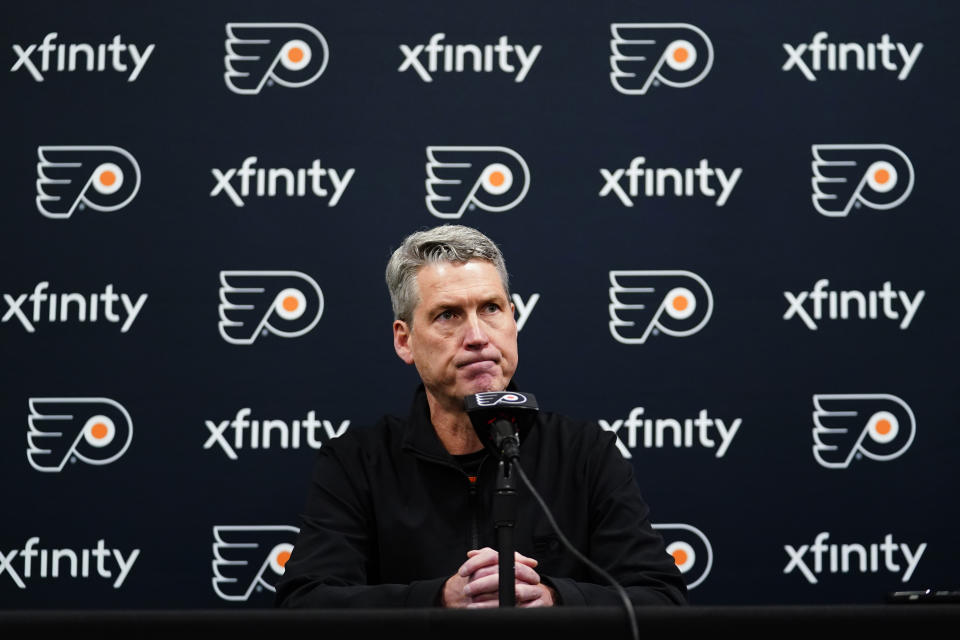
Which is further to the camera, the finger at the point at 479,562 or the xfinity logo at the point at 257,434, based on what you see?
the xfinity logo at the point at 257,434

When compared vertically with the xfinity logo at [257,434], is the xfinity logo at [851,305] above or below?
above

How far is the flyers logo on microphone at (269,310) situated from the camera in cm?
269

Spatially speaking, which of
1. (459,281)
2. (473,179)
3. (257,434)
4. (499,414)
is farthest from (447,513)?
(473,179)

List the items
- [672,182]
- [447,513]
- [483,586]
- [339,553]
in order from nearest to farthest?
[483,586] → [339,553] → [447,513] → [672,182]

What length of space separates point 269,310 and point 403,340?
57 centimetres

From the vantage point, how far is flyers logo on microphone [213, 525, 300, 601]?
2.63 meters

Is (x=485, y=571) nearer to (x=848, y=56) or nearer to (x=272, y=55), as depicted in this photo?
(x=272, y=55)

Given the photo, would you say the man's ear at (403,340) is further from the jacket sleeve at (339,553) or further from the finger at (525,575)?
the finger at (525,575)

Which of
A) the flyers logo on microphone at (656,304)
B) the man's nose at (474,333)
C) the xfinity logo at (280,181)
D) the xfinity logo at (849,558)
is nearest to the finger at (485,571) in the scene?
the man's nose at (474,333)

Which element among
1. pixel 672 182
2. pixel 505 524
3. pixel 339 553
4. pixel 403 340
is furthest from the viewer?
pixel 672 182

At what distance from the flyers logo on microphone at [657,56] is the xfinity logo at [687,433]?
91 centimetres

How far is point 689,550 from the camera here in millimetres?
2641

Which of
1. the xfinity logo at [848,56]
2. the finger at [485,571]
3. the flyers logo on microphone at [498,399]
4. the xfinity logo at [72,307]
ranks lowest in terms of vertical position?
the finger at [485,571]

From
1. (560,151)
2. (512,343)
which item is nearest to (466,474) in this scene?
(512,343)
